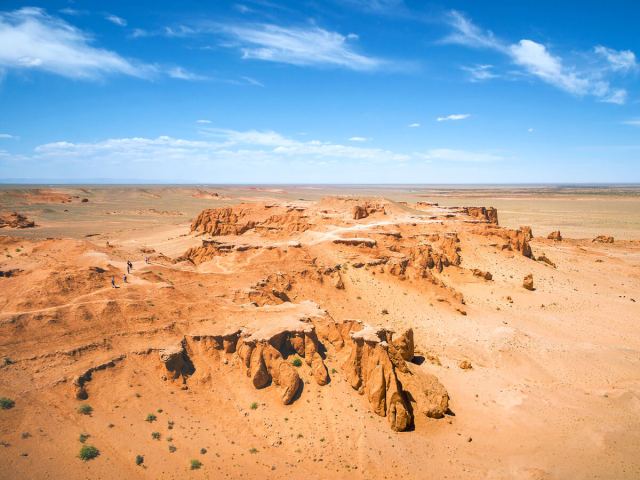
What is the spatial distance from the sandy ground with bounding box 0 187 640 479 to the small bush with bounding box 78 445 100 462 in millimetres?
199

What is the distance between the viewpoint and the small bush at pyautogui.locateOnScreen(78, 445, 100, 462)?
455 inches

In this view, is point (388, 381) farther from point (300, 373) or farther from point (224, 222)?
point (224, 222)

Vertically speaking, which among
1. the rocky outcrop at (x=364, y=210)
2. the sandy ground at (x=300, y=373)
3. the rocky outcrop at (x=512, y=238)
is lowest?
the sandy ground at (x=300, y=373)

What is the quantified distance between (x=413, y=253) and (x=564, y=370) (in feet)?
48.3

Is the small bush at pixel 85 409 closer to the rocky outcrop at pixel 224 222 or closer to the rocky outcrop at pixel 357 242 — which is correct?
the rocky outcrop at pixel 357 242

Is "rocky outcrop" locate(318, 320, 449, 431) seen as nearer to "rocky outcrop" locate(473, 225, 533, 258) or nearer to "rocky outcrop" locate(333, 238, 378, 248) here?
"rocky outcrop" locate(333, 238, 378, 248)

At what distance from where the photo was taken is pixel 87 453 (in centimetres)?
1160

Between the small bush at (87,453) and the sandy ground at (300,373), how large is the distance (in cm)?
20

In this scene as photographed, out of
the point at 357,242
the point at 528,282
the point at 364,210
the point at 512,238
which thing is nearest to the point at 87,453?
the point at 357,242

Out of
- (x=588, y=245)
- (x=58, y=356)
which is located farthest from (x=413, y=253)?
(x=588, y=245)

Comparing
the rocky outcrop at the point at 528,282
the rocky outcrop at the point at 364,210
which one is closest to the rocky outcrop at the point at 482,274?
the rocky outcrop at the point at 528,282

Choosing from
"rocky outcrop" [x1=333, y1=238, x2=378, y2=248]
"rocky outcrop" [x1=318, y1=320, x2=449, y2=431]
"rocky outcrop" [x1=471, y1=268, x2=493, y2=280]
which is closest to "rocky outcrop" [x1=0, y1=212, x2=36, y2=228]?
"rocky outcrop" [x1=333, y1=238, x2=378, y2=248]

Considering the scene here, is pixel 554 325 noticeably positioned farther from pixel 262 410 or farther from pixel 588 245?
pixel 588 245

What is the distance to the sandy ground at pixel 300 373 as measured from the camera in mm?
12820
